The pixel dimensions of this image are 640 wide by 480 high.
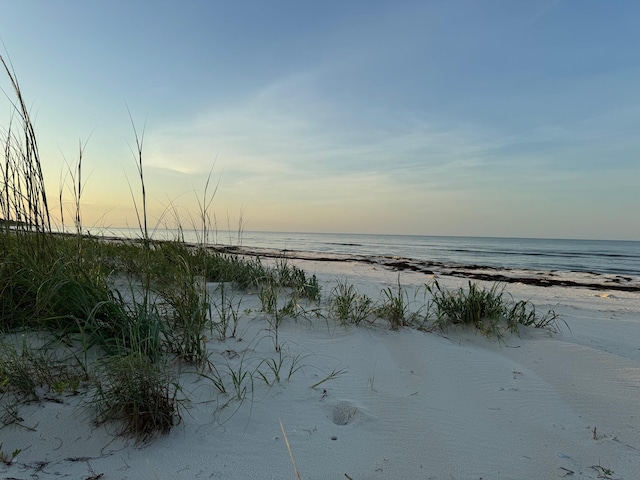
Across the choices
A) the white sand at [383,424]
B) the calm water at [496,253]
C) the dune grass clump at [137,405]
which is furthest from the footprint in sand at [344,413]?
the calm water at [496,253]

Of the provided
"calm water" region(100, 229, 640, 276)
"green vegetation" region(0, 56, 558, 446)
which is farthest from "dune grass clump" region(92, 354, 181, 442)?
"calm water" region(100, 229, 640, 276)

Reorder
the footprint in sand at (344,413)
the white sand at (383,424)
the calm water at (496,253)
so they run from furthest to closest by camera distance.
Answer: the calm water at (496,253)
the footprint in sand at (344,413)
the white sand at (383,424)

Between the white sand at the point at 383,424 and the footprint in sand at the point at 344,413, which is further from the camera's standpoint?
the footprint in sand at the point at 344,413

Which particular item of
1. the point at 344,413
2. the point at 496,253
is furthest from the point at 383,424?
the point at 496,253

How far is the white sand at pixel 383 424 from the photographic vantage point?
1485 mm

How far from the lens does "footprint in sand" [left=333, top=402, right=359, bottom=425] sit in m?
1.88

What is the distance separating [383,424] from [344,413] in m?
0.22

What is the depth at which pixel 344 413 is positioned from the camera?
1935 millimetres

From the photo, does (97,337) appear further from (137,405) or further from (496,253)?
(496,253)

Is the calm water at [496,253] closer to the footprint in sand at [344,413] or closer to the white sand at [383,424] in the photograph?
the white sand at [383,424]

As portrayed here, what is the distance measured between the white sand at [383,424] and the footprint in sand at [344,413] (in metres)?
0.01

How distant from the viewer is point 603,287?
434 inches

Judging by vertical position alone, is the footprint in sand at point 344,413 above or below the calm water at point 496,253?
above

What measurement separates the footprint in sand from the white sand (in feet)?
0.04
